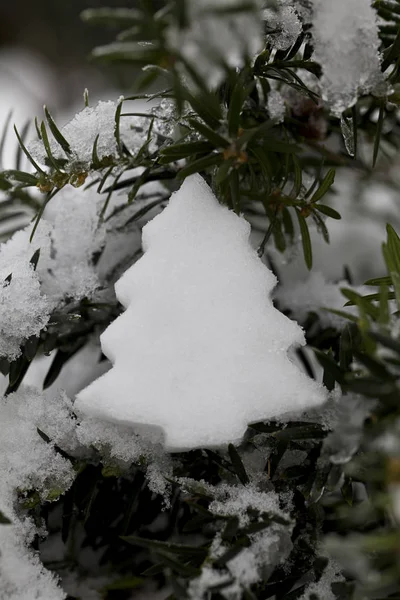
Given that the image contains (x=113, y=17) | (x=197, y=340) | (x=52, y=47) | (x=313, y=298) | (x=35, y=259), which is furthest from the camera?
(x=52, y=47)

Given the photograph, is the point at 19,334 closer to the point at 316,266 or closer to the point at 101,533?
the point at 101,533

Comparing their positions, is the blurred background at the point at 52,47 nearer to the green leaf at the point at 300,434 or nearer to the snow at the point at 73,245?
the snow at the point at 73,245

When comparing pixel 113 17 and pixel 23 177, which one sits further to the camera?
pixel 23 177

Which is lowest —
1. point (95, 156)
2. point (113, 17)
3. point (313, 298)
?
point (313, 298)

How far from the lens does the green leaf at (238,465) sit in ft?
1.38

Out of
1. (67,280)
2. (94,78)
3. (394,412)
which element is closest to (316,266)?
(67,280)

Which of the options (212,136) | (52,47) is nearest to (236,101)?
(212,136)

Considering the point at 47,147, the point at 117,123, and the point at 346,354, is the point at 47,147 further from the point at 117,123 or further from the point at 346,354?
the point at 346,354

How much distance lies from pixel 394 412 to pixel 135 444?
21 centimetres

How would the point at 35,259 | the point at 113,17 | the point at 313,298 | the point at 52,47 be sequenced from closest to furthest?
1. the point at 113,17
2. the point at 35,259
3. the point at 313,298
4. the point at 52,47

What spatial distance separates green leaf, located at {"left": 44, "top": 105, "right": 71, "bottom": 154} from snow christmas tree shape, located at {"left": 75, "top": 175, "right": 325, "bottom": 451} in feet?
0.34

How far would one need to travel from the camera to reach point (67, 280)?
55 cm

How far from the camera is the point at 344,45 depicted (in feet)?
1.50

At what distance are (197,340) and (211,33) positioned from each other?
20 cm
